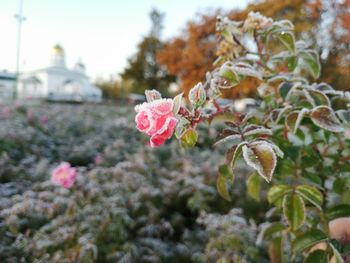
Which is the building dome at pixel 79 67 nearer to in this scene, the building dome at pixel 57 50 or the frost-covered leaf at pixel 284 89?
the building dome at pixel 57 50

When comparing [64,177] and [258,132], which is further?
[64,177]

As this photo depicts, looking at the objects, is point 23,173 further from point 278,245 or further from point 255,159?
A: point 255,159

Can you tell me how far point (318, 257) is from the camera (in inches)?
39.7

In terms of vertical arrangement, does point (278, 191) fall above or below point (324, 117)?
below

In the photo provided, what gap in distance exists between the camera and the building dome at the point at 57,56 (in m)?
38.6

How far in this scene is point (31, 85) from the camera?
102ft

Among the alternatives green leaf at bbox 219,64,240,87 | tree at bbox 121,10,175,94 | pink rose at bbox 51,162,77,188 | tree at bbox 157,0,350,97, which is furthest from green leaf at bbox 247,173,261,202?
tree at bbox 121,10,175,94

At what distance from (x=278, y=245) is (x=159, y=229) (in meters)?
1.04

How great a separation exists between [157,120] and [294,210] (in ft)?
1.63

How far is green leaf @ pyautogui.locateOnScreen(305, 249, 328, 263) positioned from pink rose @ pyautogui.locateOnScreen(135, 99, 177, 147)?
517 mm

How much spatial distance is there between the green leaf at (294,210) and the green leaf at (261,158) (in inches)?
12.8

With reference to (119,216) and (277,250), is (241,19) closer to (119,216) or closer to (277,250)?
(119,216)

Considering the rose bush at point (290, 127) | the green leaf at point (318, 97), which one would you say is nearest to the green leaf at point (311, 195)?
the rose bush at point (290, 127)

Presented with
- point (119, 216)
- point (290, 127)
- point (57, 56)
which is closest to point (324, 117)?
point (290, 127)
